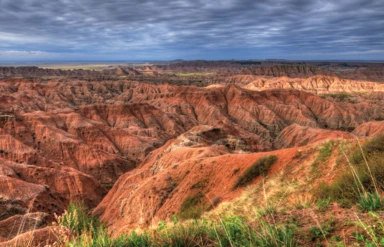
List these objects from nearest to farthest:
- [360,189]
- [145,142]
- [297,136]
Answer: [360,189] < [297,136] < [145,142]

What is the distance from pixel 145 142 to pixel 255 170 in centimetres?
4990

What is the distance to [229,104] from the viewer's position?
336ft

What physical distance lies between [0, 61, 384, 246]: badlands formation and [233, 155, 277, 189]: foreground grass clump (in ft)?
1.45

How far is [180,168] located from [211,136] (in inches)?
814

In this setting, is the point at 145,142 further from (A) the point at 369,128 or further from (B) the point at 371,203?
(B) the point at 371,203

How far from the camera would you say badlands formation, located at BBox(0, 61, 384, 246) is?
69.3 ft

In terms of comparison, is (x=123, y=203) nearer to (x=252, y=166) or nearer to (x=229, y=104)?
(x=252, y=166)

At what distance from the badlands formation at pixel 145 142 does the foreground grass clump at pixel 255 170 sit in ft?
1.45

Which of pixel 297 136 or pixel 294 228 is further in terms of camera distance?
pixel 297 136

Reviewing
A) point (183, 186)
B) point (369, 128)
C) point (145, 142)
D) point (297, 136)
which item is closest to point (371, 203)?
point (183, 186)

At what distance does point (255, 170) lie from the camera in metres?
18.6

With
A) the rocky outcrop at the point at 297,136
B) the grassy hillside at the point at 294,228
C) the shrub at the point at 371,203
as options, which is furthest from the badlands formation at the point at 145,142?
the shrub at the point at 371,203

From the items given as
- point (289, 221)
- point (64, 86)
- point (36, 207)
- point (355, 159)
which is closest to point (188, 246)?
point (289, 221)

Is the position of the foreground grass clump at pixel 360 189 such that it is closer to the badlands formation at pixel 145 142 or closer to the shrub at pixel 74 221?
the badlands formation at pixel 145 142
